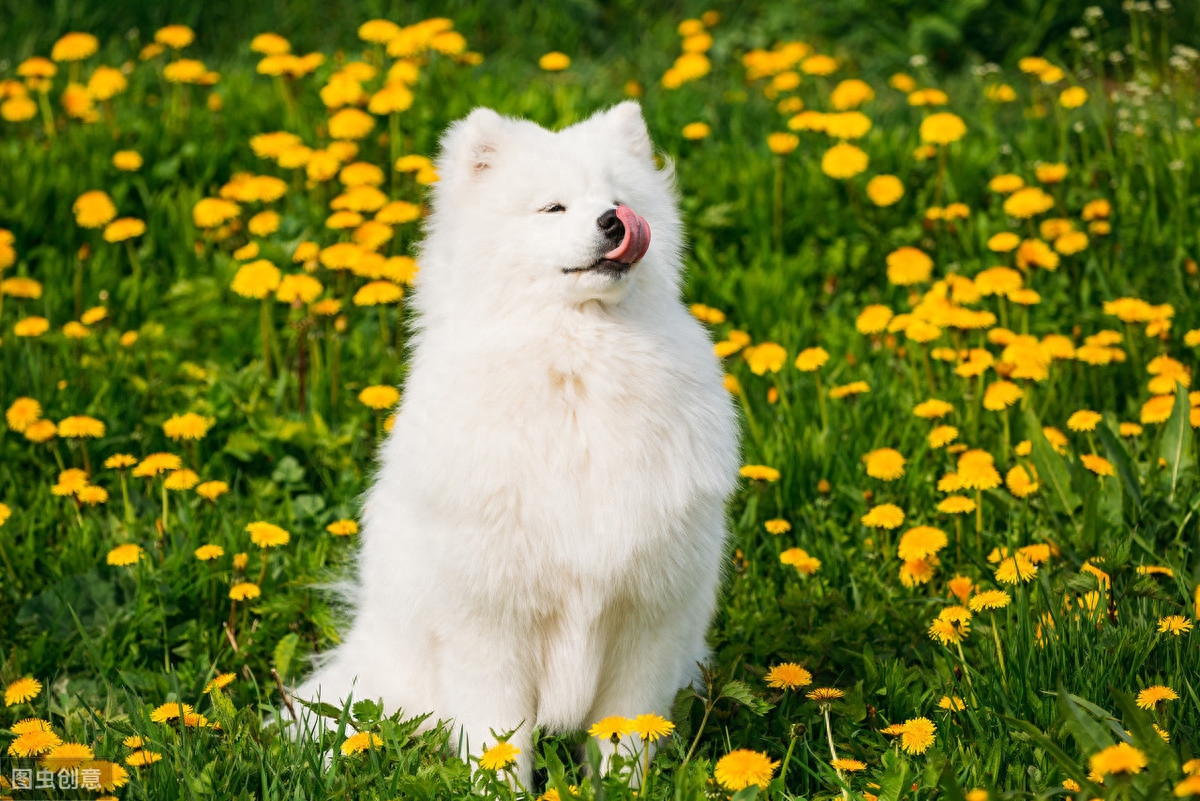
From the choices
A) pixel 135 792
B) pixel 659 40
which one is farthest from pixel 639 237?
pixel 659 40

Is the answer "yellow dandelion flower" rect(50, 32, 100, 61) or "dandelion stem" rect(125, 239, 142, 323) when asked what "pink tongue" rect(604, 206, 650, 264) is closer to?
"dandelion stem" rect(125, 239, 142, 323)

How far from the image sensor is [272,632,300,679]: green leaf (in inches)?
126

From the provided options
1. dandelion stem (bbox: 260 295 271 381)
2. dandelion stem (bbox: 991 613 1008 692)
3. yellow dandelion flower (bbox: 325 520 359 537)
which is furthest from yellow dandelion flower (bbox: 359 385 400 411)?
dandelion stem (bbox: 991 613 1008 692)

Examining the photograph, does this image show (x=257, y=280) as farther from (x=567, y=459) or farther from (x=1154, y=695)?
(x=1154, y=695)

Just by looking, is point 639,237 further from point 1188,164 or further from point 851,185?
point 1188,164

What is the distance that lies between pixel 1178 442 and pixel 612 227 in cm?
193

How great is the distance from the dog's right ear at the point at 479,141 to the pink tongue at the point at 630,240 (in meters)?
0.35

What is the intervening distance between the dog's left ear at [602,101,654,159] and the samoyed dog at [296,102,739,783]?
0.06ft

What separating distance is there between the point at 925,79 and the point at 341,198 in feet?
9.78

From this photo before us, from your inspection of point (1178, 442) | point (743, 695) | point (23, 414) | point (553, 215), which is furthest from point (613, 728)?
point (23, 414)

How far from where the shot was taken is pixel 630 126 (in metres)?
2.78

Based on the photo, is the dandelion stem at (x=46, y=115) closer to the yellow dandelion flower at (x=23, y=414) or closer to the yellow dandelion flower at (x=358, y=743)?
the yellow dandelion flower at (x=23, y=414)

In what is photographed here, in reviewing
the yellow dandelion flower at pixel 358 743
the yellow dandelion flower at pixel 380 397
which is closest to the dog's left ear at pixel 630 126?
the yellow dandelion flower at pixel 380 397

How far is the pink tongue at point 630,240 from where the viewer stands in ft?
7.92
